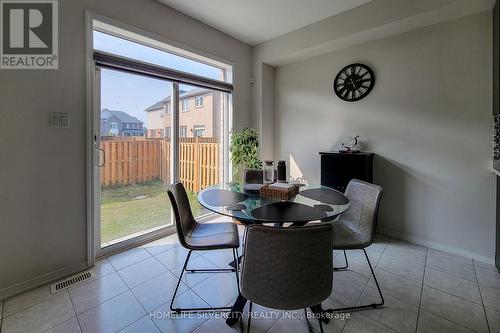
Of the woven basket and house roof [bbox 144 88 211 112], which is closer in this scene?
the woven basket

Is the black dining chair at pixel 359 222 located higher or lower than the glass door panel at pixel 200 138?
lower

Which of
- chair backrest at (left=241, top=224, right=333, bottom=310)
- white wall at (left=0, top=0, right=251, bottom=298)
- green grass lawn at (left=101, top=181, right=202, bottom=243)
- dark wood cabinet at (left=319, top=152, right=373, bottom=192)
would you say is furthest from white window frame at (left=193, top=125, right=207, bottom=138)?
chair backrest at (left=241, top=224, right=333, bottom=310)

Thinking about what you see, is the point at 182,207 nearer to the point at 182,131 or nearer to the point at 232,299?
the point at 232,299

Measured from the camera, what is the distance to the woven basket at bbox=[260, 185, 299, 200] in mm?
1814

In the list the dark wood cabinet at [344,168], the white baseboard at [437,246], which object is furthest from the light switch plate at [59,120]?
the white baseboard at [437,246]

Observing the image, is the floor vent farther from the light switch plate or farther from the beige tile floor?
the light switch plate

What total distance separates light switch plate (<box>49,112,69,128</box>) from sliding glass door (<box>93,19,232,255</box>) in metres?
0.25

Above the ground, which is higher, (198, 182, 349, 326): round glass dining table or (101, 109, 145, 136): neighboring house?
(101, 109, 145, 136): neighboring house

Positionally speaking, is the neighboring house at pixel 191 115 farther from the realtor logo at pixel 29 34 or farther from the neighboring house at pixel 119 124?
the realtor logo at pixel 29 34

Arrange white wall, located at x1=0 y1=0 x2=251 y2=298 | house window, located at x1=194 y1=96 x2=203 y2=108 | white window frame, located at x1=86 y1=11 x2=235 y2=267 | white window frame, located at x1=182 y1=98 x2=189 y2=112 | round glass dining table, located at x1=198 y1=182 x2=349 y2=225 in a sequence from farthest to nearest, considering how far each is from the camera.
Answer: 1. house window, located at x1=194 y1=96 x2=203 y2=108
2. white window frame, located at x1=182 y1=98 x2=189 y2=112
3. white window frame, located at x1=86 y1=11 x2=235 y2=267
4. white wall, located at x1=0 y1=0 x2=251 y2=298
5. round glass dining table, located at x1=198 y1=182 x2=349 y2=225

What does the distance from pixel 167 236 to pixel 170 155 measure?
1054 millimetres

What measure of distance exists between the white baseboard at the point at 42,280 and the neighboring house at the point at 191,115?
4.98 ft

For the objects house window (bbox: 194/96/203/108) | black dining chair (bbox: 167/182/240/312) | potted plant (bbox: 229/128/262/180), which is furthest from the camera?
potted plant (bbox: 229/128/262/180)

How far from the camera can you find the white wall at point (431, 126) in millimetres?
2322
